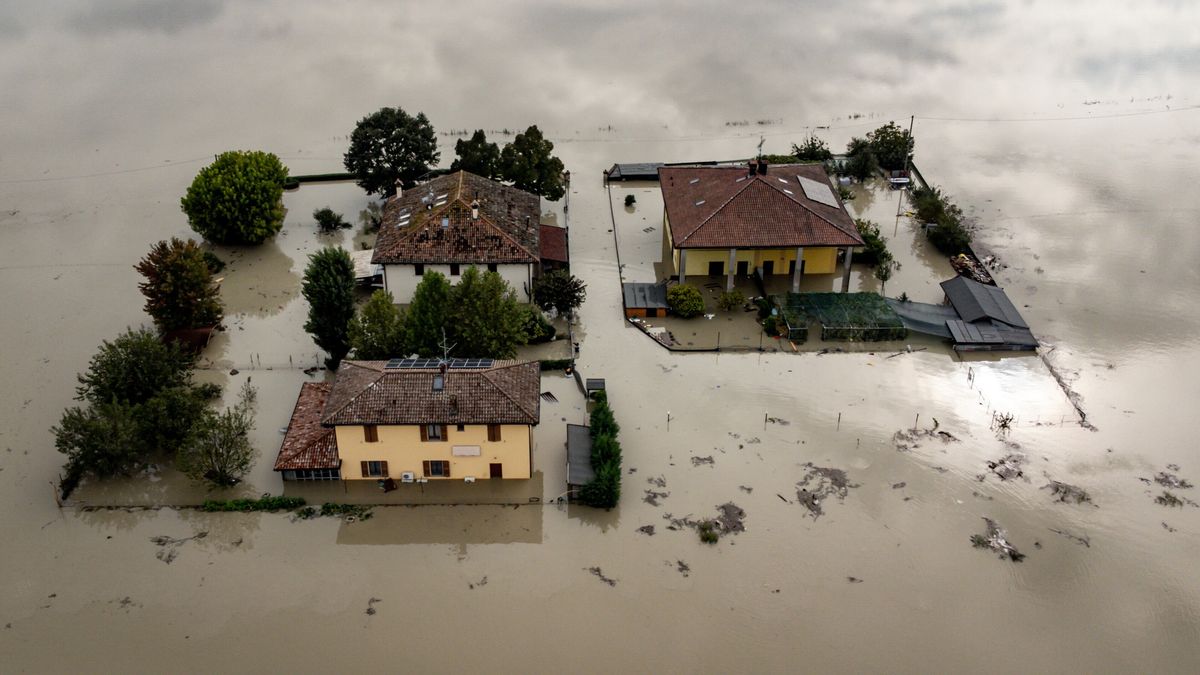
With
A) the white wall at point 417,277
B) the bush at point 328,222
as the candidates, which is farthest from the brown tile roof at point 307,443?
the bush at point 328,222

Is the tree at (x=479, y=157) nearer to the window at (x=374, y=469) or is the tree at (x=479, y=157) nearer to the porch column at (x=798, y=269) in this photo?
the porch column at (x=798, y=269)

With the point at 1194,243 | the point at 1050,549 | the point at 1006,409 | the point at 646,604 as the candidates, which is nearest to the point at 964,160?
the point at 1194,243

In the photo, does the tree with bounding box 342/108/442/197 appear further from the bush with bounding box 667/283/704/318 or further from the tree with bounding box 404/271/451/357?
the bush with bounding box 667/283/704/318

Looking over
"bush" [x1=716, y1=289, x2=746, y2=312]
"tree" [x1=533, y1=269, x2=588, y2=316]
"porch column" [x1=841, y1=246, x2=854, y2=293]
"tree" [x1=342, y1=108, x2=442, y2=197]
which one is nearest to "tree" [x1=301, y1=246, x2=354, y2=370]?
"tree" [x1=533, y1=269, x2=588, y2=316]

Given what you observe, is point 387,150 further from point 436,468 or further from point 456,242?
point 436,468

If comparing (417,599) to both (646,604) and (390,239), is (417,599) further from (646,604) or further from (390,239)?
(390,239)

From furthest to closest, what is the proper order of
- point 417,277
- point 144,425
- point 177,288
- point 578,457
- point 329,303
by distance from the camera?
point 417,277 → point 177,288 → point 329,303 → point 578,457 → point 144,425

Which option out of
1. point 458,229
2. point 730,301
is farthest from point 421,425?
point 730,301
